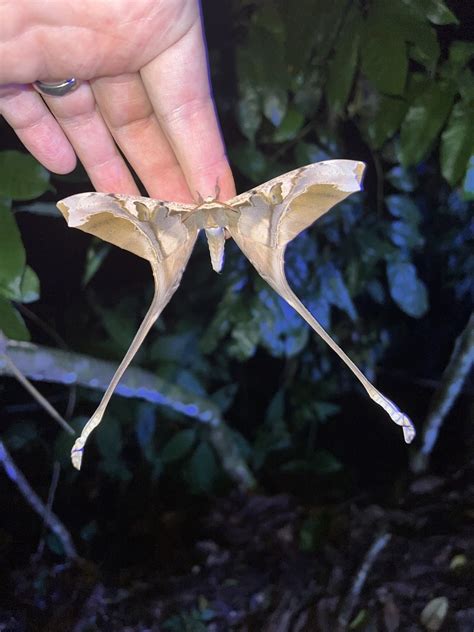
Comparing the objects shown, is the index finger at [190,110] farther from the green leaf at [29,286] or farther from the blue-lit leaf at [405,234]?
the blue-lit leaf at [405,234]

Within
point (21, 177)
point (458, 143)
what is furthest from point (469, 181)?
point (21, 177)

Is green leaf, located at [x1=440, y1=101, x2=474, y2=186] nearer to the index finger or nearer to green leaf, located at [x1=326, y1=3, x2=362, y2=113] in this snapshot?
green leaf, located at [x1=326, y1=3, x2=362, y2=113]

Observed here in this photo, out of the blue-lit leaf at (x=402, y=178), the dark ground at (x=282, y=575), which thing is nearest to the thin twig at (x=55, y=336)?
the dark ground at (x=282, y=575)

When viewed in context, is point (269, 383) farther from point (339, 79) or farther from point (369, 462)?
point (339, 79)

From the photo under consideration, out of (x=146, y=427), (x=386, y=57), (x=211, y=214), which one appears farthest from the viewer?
(x=146, y=427)

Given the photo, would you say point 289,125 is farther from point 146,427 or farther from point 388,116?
point 146,427

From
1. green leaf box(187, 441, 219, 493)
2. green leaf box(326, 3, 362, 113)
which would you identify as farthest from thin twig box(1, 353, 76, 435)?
green leaf box(326, 3, 362, 113)
